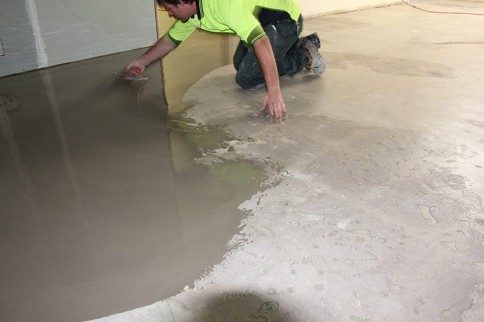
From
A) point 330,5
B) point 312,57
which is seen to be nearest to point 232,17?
point 312,57

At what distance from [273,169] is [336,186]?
26 centimetres

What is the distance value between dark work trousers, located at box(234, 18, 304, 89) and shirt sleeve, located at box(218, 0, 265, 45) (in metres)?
0.44

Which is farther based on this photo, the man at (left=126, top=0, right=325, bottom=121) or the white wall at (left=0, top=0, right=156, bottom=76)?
the white wall at (left=0, top=0, right=156, bottom=76)

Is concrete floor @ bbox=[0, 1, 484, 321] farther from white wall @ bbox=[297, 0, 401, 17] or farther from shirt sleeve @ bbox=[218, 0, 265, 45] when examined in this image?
white wall @ bbox=[297, 0, 401, 17]

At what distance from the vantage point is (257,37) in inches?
71.4

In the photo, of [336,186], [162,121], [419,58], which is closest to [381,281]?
[336,186]

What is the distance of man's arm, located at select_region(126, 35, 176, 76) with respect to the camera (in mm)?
2469

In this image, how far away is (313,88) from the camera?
241 cm

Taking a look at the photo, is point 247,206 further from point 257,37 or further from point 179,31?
point 179,31

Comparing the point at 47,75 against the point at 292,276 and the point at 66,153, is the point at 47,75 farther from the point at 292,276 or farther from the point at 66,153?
the point at 292,276

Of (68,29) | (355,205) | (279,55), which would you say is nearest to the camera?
(355,205)

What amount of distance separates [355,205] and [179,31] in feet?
5.09

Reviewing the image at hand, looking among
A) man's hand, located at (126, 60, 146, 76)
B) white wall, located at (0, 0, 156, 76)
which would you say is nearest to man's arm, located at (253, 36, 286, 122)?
man's hand, located at (126, 60, 146, 76)

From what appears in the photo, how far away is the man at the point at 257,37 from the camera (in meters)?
1.82
